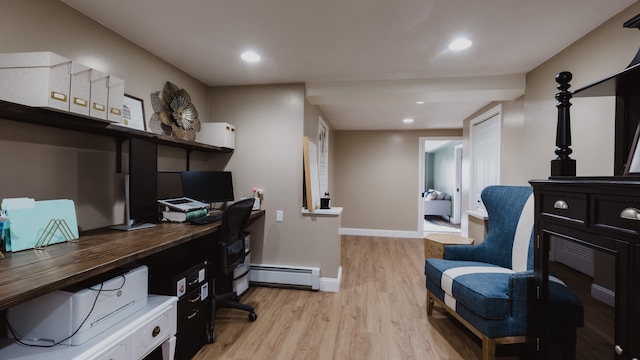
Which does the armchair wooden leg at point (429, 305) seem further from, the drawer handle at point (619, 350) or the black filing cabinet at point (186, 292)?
the black filing cabinet at point (186, 292)

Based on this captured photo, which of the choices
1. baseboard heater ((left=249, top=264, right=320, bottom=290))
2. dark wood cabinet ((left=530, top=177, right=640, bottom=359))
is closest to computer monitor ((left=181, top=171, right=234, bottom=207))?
baseboard heater ((left=249, top=264, right=320, bottom=290))

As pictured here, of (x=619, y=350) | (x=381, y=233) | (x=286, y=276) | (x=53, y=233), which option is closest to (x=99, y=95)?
(x=53, y=233)

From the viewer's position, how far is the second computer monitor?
2516mm

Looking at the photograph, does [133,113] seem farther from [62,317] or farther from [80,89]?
[62,317]

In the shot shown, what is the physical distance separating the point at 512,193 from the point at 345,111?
2.53m

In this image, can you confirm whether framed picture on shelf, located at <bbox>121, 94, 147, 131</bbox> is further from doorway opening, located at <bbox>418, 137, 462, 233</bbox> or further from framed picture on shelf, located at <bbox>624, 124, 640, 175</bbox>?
doorway opening, located at <bbox>418, 137, 462, 233</bbox>

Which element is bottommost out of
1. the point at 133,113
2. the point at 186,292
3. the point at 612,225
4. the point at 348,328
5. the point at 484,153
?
the point at 348,328

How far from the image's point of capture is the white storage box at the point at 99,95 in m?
1.49

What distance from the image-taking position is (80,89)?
1413 mm

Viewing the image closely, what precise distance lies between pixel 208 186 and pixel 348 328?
1.87 metres

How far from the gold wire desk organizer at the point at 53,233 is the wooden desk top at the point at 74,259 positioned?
3cm

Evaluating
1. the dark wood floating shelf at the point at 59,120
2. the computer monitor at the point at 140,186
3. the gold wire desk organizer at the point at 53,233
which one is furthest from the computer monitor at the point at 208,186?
the gold wire desk organizer at the point at 53,233

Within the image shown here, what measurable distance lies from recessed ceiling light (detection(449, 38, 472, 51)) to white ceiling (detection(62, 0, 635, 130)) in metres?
0.06

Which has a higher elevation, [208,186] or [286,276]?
[208,186]
